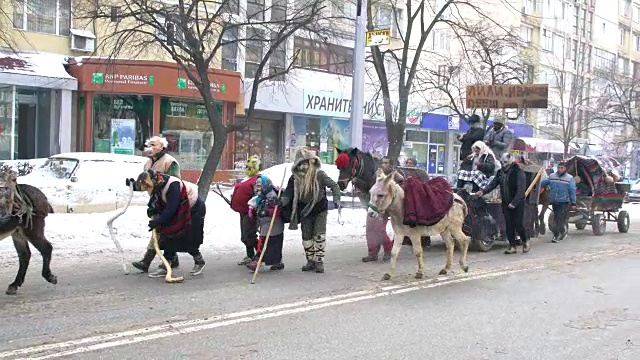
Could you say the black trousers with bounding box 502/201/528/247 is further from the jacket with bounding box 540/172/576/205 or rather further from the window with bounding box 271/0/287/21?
the window with bounding box 271/0/287/21

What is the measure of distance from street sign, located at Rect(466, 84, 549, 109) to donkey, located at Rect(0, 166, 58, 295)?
10.4m

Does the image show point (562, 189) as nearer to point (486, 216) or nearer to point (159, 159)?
point (486, 216)

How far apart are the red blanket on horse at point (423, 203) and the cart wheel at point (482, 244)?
2956 millimetres

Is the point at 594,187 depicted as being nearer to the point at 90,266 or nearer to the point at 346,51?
the point at 90,266

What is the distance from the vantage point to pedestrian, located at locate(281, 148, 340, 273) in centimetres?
894

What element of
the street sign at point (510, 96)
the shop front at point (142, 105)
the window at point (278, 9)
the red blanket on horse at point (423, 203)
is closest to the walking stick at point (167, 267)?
the red blanket on horse at point (423, 203)

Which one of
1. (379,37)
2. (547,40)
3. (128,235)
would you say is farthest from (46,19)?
(547,40)

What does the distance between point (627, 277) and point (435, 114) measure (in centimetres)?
2677

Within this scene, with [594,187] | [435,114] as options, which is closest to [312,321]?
[594,187]

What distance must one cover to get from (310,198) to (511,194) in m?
4.21

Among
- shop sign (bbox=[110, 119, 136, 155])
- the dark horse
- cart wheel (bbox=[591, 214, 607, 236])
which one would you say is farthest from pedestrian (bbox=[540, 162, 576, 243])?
shop sign (bbox=[110, 119, 136, 155])

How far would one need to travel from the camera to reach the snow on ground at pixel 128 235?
10664 millimetres

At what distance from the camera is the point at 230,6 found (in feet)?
54.6

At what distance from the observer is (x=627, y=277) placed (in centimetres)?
950
